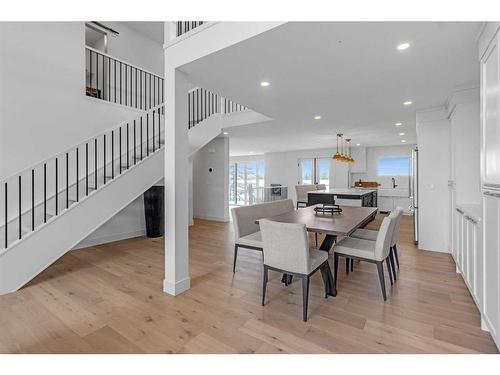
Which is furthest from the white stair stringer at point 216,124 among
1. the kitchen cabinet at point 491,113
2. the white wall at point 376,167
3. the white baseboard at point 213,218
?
the white wall at point 376,167

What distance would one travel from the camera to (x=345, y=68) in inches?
Answer: 103

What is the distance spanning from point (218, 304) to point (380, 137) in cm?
658

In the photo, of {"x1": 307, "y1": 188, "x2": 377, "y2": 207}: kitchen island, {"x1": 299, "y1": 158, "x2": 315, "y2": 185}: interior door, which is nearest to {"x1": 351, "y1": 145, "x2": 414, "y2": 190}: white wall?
{"x1": 299, "y1": 158, "x2": 315, "y2": 185}: interior door

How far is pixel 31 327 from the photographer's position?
1955mm

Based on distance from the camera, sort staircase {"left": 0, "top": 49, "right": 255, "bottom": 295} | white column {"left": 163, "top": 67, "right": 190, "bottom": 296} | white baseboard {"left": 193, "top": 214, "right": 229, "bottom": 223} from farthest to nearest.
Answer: white baseboard {"left": 193, "top": 214, "right": 229, "bottom": 223}, staircase {"left": 0, "top": 49, "right": 255, "bottom": 295}, white column {"left": 163, "top": 67, "right": 190, "bottom": 296}

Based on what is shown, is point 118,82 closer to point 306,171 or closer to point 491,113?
point 491,113

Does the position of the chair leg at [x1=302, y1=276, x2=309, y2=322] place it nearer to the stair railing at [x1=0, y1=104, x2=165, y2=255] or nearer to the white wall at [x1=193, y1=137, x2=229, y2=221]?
the stair railing at [x1=0, y1=104, x2=165, y2=255]

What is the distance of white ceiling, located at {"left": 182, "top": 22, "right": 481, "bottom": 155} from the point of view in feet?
6.50

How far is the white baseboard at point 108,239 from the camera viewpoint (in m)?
4.21

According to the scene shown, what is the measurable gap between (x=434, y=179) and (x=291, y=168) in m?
6.69

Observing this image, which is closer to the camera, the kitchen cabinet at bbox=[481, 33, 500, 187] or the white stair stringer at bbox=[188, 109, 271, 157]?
the kitchen cabinet at bbox=[481, 33, 500, 187]

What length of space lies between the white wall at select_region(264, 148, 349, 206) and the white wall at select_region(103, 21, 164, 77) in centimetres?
602

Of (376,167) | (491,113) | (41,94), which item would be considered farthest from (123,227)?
(376,167)

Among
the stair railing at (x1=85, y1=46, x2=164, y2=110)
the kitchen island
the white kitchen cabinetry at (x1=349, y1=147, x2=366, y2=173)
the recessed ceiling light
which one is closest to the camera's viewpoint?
the recessed ceiling light
